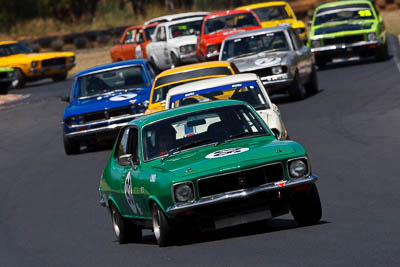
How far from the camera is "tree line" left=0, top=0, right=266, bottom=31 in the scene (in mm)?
60031

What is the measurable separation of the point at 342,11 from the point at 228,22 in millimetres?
3184

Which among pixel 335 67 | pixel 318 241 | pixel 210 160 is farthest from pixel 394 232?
pixel 335 67

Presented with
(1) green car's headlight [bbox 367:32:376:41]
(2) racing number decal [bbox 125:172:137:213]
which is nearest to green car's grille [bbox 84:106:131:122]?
(2) racing number decal [bbox 125:172:137:213]

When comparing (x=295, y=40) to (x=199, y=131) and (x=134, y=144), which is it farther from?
(x=134, y=144)

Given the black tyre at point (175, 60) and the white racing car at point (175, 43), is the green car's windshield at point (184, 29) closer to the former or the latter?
the white racing car at point (175, 43)

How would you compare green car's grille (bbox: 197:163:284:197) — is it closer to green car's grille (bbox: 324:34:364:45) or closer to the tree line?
green car's grille (bbox: 324:34:364:45)

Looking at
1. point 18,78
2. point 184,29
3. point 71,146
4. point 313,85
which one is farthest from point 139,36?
point 71,146

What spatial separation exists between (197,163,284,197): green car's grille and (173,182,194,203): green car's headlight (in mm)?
75

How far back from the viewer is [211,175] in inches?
330

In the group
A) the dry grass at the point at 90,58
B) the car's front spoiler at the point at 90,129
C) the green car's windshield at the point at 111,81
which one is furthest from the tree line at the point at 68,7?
the car's front spoiler at the point at 90,129

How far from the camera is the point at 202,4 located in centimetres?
6050

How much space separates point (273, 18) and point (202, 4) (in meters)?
28.7

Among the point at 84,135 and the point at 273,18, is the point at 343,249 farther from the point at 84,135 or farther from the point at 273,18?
the point at 273,18

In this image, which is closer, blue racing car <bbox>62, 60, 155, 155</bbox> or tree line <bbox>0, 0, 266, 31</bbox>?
blue racing car <bbox>62, 60, 155, 155</bbox>
